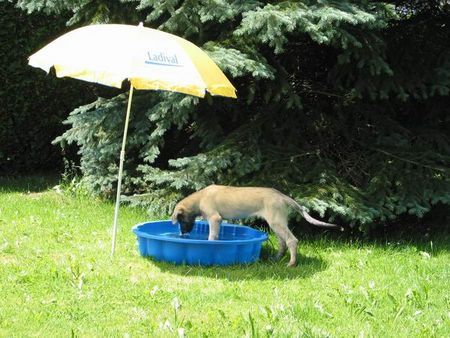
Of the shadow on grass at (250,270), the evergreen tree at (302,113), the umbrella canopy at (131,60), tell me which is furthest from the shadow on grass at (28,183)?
the umbrella canopy at (131,60)

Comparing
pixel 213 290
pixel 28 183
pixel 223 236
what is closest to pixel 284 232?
pixel 223 236

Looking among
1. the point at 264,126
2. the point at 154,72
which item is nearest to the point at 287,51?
the point at 264,126

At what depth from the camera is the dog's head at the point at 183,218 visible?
7.34 meters

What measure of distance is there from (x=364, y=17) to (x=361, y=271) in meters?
2.70

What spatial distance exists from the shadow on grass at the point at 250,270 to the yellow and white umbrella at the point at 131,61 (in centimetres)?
176

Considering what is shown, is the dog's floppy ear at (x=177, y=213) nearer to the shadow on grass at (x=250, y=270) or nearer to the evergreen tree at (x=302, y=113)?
the shadow on grass at (x=250, y=270)

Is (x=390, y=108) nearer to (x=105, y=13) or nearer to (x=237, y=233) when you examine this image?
(x=237, y=233)

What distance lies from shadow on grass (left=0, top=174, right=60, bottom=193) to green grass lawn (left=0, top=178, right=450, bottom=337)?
2.46 m

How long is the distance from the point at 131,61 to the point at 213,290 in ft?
7.27

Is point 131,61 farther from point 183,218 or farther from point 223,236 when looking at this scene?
point 223,236

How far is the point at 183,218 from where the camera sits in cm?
739

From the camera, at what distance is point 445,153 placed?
8992 mm

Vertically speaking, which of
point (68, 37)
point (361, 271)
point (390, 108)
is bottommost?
point (361, 271)

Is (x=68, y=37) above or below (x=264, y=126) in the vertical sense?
above
